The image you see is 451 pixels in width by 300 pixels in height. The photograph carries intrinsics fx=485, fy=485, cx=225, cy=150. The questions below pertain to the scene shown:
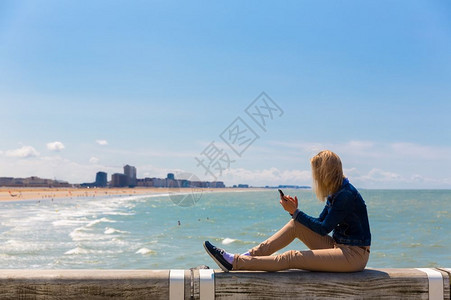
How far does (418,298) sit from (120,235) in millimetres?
25459

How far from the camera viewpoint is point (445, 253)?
22.3 meters

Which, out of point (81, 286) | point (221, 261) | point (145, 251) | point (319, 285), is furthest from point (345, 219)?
point (145, 251)

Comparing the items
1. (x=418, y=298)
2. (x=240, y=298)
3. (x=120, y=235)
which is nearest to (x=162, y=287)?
(x=240, y=298)

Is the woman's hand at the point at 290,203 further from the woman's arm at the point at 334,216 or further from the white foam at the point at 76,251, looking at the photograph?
the white foam at the point at 76,251

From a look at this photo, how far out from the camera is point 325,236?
4129mm

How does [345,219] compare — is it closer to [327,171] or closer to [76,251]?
[327,171]

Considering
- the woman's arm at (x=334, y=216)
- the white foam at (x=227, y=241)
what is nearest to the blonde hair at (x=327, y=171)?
the woman's arm at (x=334, y=216)

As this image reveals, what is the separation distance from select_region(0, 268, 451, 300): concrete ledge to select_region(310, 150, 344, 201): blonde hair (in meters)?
0.71

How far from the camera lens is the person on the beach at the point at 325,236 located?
3.81m

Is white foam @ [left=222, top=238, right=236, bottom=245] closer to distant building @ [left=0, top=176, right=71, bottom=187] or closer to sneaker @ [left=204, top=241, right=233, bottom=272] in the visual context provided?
sneaker @ [left=204, top=241, right=233, bottom=272]

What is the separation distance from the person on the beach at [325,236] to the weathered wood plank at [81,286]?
0.56m

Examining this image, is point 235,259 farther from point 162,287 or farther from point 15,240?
point 15,240

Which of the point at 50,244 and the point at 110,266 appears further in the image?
the point at 50,244

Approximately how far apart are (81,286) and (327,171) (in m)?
2.11
